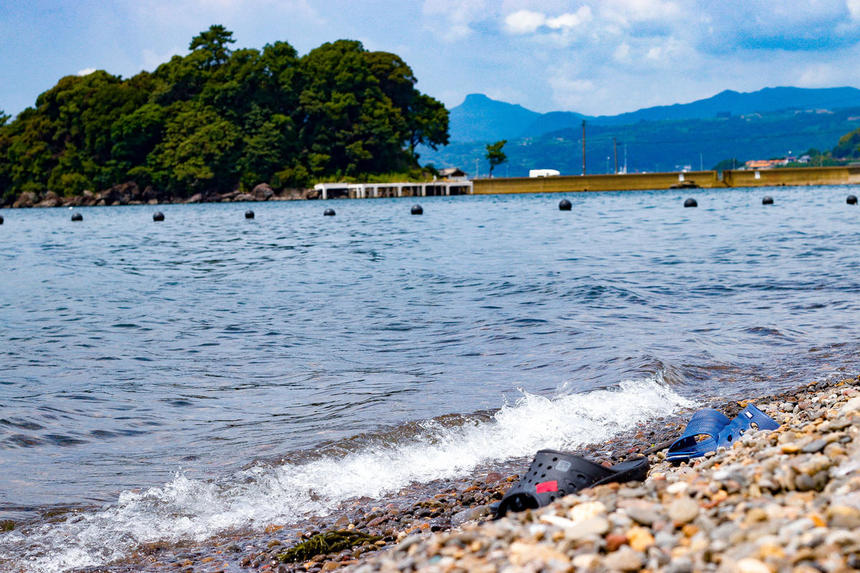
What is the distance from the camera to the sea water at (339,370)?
6.38m

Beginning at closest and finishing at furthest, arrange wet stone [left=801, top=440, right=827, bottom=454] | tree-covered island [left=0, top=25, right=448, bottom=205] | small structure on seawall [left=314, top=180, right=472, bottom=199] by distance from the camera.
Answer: wet stone [left=801, top=440, right=827, bottom=454]
small structure on seawall [left=314, top=180, right=472, bottom=199]
tree-covered island [left=0, top=25, right=448, bottom=205]

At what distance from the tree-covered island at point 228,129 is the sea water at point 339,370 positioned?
103719 millimetres

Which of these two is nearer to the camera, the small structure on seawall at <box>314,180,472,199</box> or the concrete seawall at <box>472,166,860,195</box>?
the concrete seawall at <box>472,166,860,195</box>

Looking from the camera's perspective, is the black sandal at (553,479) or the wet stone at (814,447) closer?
the wet stone at (814,447)

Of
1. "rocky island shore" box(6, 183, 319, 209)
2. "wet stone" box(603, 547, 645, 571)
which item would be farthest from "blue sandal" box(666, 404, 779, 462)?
"rocky island shore" box(6, 183, 319, 209)

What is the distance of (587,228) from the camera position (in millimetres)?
36188

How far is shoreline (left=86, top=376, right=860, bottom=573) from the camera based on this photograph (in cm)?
295

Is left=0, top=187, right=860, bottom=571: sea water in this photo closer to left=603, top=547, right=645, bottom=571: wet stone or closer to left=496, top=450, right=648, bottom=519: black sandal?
left=496, top=450, right=648, bottom=519: black sandal

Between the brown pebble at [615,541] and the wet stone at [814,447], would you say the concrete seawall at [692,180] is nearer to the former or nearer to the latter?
the wet stone at [814,447]

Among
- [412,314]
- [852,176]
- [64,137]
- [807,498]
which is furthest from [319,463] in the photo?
[64,137]

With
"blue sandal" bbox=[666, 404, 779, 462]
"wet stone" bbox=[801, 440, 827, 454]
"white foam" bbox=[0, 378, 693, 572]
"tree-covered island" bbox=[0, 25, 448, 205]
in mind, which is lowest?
"white foam" bbox=[0, 378, 693, 572]

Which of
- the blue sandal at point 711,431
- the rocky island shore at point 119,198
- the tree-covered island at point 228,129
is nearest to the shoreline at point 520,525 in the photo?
the blue sandal at point 711,431

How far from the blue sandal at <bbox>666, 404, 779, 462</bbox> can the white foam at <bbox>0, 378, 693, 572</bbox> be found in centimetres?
122

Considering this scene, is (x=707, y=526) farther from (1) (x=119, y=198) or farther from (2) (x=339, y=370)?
(1) (x=119, y=198)
